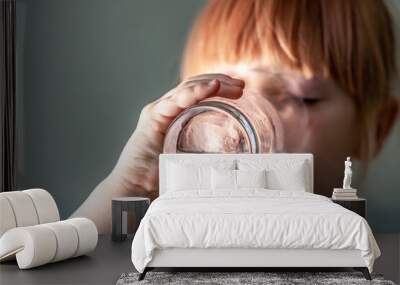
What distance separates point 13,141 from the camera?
732 cm

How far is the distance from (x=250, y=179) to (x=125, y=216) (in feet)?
4.29

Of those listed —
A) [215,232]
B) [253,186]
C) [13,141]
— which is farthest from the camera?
[13,141]

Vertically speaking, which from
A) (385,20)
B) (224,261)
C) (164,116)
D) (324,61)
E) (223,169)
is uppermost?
(385,20)

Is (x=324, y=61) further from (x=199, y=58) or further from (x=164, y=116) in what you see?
(x=164, y=116)

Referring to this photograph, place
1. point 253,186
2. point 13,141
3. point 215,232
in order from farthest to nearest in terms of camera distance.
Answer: point 13,141
point 253,186
point 215,232

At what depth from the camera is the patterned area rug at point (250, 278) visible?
505 centimetres

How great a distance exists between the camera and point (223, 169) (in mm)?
6906

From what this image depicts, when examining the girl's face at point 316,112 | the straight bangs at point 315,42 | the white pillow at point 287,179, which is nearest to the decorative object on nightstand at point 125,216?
the white pillow at point 287,179

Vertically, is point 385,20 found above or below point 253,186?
above

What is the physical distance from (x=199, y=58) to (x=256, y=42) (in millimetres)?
631

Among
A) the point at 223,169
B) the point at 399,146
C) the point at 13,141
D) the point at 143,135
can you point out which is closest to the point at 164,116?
the point at 143,135

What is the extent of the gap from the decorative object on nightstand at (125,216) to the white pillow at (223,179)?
0.79 meters

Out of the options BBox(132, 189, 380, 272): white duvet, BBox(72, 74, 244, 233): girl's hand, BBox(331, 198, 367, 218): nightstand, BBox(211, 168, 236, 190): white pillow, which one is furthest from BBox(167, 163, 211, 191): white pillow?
BBox(132, 189, 380, 272): white duvet

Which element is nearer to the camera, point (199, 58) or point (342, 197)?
point (342, 197)
